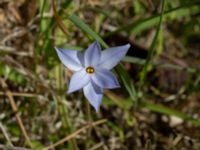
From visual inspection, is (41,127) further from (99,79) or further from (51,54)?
(99,79)

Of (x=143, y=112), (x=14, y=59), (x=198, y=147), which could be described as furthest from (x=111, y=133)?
(x=14, y=59)

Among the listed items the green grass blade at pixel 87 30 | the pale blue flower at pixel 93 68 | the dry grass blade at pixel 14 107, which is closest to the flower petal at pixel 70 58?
the pale blue flower at pixel 93 68

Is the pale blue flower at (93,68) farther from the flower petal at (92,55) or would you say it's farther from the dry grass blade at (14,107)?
the dry grass blade at (14,107)

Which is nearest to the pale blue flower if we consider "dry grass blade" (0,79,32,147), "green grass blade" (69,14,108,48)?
"green grass blade" (69,14,108,48)

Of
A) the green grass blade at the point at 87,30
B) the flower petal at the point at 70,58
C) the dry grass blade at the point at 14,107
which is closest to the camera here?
the flower petal at the point at 70,58

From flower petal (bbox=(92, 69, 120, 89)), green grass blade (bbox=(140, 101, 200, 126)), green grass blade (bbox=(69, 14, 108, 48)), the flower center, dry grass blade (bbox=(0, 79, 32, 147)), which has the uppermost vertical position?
green grass blade (bbox=(69, 14, 108, 48))

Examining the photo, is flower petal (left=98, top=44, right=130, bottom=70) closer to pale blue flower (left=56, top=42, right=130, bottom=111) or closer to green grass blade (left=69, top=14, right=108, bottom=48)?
pale blue flower (left=56, top=42, right=130, bottom=111)
